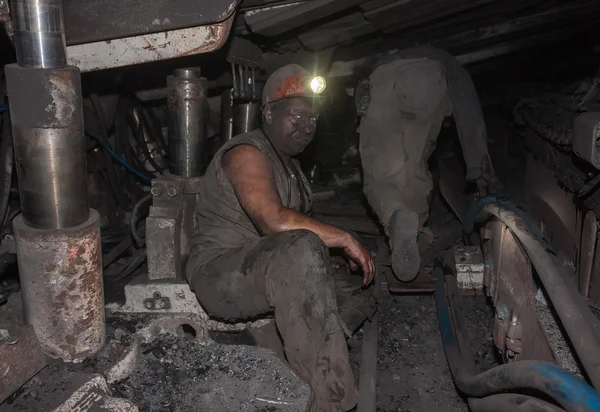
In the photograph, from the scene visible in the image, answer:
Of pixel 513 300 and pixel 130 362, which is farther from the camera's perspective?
pixel 513 300

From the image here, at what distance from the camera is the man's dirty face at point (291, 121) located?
3418mm

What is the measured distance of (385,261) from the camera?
4.44 m

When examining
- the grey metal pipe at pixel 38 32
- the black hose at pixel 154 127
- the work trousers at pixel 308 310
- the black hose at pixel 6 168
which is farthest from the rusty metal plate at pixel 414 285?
the black hose at pixel 154 127

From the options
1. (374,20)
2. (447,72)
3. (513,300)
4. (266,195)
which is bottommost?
(513,300)

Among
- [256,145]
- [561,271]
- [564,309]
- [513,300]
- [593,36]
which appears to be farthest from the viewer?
[593,36]

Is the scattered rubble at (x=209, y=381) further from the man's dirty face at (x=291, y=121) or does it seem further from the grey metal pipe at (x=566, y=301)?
the man's dirty face at (x=291, y=121)

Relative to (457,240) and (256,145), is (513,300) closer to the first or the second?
(256,145)

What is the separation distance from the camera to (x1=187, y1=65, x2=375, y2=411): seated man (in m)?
2.70

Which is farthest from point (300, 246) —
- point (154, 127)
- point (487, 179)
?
point (154, 127)

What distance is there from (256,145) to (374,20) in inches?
75.2

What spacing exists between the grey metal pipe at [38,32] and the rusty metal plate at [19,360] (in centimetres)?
101

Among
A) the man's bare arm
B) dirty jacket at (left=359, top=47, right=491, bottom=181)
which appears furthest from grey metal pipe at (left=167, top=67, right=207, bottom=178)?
dirty jacket at (left=359, top=47, right=491, bottom=181)

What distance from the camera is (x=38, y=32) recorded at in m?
2.16

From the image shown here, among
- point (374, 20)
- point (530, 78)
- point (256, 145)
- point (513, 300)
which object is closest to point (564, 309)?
point (513, 300)
